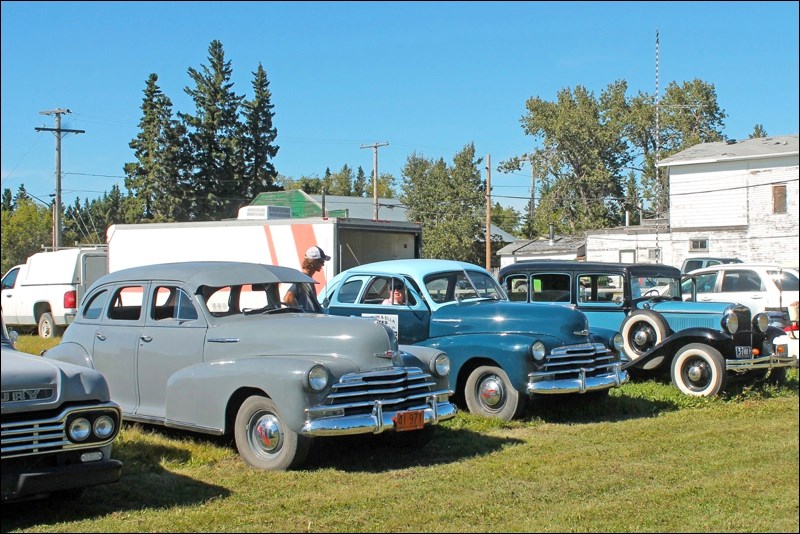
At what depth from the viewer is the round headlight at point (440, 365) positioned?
8492mm

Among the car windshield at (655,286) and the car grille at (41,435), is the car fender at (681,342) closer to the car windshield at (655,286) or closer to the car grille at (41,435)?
the car windshield at (655,286)

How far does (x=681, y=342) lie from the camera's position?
12.3 m

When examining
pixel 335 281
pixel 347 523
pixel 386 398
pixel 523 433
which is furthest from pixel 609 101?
pixel 347 523

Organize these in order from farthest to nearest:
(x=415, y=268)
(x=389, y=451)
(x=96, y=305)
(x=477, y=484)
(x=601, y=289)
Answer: (x=601, y=289), (x=415, y=268), (x=96, y=305), (x=389, y=451), (x=477, y=484)

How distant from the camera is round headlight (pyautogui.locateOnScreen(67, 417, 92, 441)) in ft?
18.3

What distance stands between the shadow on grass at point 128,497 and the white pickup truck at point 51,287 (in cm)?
1447

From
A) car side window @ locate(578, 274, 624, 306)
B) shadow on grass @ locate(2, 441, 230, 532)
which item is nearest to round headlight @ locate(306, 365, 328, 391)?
shadow on grass @ locate(2, 441, 230, 532)

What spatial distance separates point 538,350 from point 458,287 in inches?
72.1

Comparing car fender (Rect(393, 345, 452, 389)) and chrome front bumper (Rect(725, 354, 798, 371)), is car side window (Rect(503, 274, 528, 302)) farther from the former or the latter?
car fender (Rect(393, 345, 452, 389))

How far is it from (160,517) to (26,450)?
968 mm

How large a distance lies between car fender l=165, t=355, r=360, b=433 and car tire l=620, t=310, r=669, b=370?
6442 mm

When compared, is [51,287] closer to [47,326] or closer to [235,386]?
[47,326]

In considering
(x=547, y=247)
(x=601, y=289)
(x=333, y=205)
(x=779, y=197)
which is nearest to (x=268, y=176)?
(x=333, y=205)

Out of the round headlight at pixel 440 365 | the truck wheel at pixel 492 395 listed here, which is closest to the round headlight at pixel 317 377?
the round headlight at pixel 440 365
